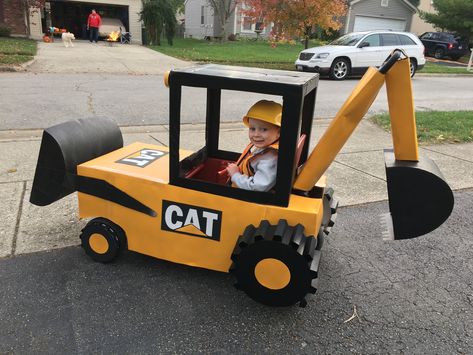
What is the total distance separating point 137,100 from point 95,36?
18239 millimetres

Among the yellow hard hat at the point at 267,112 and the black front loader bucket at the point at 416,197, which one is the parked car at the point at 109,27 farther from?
the black front loader bucket at the point at 416,197

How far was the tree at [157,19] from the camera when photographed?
2211 cm

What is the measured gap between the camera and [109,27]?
83.8 ft

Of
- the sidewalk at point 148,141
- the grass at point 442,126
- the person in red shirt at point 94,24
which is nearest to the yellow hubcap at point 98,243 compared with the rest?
the sidewalk at point 148,141

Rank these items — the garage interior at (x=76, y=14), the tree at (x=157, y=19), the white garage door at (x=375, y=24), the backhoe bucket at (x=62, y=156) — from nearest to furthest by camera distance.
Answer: the backhoe bucket at (x=62, y=156)
the tree at (x=157, y=19)
the garage interior at (x=76, y=14)
the white garage door at (x=375, y=24)

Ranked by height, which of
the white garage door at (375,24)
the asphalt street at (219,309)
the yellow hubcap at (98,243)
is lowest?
the asphalt street at (219,309)

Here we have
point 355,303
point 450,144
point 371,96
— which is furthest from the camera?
point 450,144

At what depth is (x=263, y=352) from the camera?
209cm

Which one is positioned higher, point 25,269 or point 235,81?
A: point 235,81

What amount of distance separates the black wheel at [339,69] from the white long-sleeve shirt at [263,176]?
40.4 ft

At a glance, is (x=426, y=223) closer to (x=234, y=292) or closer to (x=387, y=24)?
(x=234, y=292)

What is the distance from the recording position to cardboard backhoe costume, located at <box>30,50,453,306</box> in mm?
2084

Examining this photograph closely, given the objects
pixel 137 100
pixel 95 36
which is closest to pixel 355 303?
pixel 137 100

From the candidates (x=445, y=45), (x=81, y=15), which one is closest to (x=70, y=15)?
(x=81, y=15)
